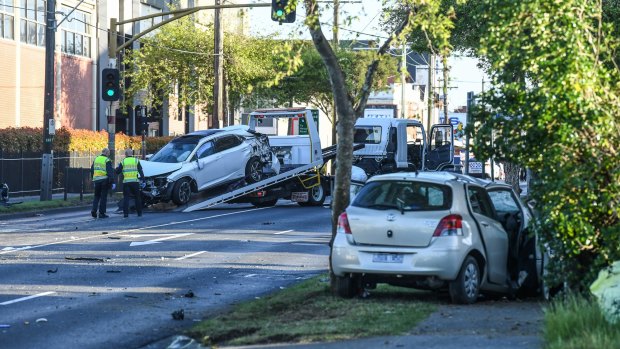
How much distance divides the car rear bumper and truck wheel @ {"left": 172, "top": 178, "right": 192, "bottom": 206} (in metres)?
18.8

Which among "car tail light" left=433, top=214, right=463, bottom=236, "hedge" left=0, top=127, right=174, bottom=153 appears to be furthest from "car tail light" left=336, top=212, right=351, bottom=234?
"hedge" left=0, top=127, right=174, bottom=153

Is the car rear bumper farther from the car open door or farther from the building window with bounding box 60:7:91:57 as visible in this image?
the building window with bounding box 60:7:91:57

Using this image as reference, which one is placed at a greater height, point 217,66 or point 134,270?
point 217,66

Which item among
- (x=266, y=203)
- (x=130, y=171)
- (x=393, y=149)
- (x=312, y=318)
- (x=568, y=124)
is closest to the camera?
(x=568, y=124)

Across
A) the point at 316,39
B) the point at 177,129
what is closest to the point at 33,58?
the point at 177,129

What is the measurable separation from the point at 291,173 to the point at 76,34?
21.4 m

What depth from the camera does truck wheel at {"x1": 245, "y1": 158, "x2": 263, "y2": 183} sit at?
3353cm

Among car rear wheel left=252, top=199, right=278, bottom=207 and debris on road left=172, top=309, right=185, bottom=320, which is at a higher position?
debris on road left=172, top=309, right=185, bottom=320

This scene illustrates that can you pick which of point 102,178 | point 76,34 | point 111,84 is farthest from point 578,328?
point 76,34

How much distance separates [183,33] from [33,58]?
12.2 m

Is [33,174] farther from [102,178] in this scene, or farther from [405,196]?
[405,196]

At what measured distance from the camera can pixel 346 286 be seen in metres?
13.3

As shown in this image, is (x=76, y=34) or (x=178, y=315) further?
(x=76, y=34)

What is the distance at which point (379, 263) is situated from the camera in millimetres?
12820
